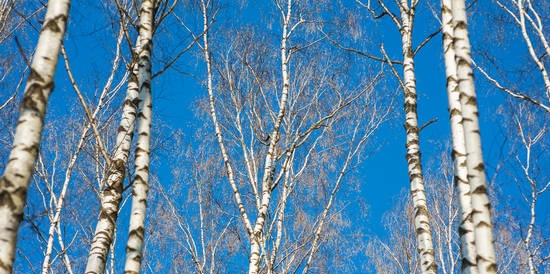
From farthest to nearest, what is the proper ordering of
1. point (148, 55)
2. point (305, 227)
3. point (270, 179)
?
point (305, 227)
point (270, 179)
point (148, 55)

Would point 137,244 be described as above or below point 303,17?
below

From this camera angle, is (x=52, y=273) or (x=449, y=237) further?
(x=449, y=237)

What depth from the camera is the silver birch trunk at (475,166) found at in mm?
2666

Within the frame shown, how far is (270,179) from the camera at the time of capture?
23.0 feet

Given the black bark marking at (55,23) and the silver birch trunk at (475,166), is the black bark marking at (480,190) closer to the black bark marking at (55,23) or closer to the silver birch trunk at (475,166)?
the silver birch trunk at (475,166)

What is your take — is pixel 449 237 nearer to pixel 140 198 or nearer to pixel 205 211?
pixel 205 211

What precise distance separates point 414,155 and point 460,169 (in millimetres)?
1337

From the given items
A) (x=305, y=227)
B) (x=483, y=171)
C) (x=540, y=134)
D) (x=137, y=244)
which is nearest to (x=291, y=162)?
(x=305, y=227)

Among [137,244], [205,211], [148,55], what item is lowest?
[137,244]

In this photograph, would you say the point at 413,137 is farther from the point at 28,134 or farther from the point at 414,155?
the point at 28,134

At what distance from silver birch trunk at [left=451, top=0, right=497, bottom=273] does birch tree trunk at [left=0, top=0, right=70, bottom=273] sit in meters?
2.09

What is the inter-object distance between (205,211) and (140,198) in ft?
25.3

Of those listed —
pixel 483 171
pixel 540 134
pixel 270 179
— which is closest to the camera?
pixel 483 171

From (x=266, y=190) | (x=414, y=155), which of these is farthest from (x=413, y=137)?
(x=266, y=190)
